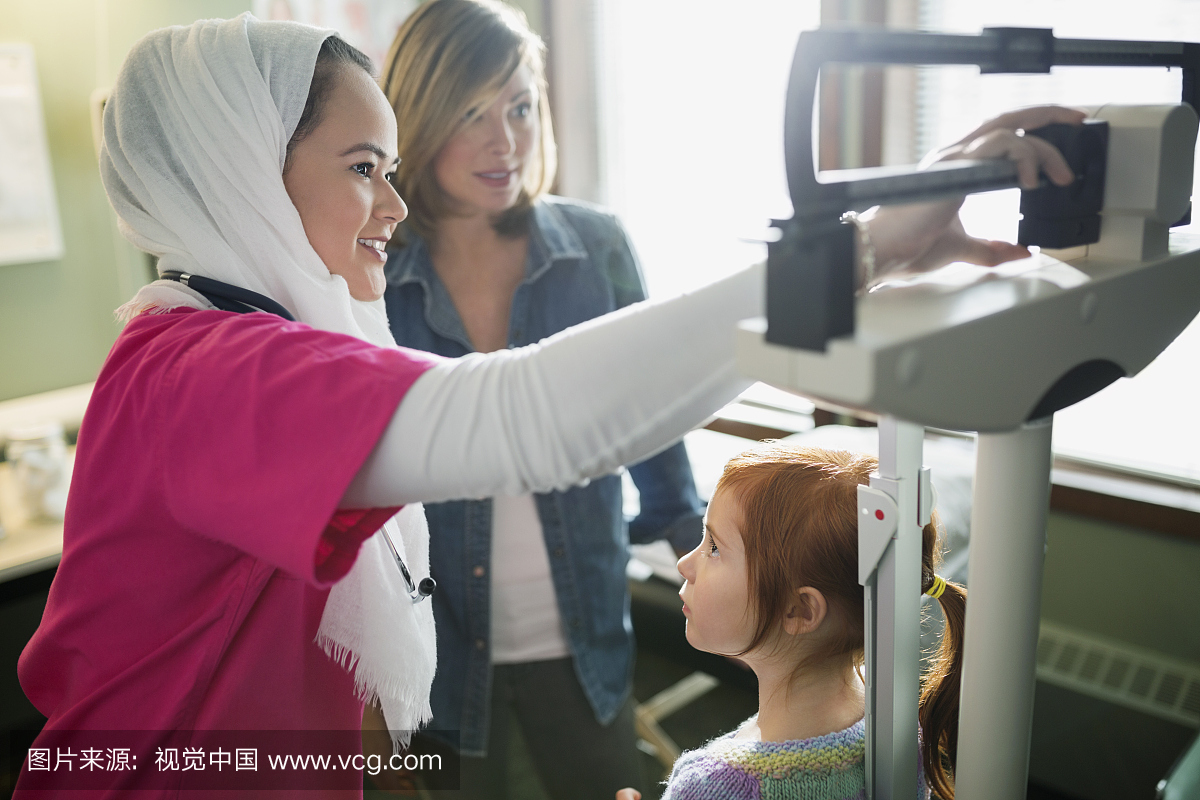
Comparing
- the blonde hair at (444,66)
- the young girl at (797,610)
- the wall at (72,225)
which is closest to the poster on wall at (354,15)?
the wall at (72,225)

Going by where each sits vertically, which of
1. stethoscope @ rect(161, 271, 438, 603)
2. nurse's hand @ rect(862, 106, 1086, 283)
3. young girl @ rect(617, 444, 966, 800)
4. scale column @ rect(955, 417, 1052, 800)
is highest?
nurse's hand @ rect(862, 106, 1086, 283)

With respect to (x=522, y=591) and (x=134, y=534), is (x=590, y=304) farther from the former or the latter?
(x=134, y=534)

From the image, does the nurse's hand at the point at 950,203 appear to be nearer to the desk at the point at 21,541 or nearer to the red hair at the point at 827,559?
the red hair at the point at 827,559

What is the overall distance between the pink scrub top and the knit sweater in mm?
358

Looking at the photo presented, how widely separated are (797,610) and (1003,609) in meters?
0.38

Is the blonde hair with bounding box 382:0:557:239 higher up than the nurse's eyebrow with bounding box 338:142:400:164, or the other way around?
the blonde hair with bounding box 382:0:557:239

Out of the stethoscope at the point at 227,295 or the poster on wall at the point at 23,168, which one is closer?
the stethoscope at the point at 227,295

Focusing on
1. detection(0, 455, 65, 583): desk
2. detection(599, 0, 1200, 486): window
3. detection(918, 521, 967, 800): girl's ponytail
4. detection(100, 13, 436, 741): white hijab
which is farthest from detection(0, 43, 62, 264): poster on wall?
detection(918, 521, 967, 800): girl's ponytail

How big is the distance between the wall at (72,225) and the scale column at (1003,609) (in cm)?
234

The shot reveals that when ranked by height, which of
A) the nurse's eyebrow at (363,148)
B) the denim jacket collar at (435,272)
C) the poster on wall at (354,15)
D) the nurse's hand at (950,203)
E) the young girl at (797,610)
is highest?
the poster on wall at (354,15)

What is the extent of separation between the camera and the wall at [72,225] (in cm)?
220

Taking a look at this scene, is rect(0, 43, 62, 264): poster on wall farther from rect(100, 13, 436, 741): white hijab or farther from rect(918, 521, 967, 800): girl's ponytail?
rect(918, 521, 967, 800): girl's ponytail

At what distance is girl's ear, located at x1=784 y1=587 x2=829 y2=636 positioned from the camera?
3.05 ft

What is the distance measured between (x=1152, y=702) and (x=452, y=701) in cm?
143
